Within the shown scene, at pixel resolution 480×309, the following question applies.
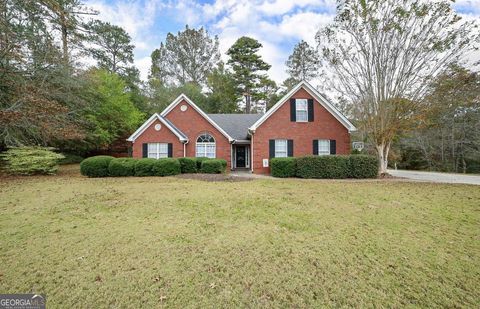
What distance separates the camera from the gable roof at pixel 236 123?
61.8 feet

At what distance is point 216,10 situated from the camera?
1573 centimetres

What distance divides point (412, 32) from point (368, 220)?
13208mm

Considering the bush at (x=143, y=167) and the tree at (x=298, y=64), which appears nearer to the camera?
the bush at (x=143, y=167)

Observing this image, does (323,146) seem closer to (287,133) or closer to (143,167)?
(287,133)

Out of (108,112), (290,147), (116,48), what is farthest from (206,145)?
(116,48)

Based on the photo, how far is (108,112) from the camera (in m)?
22.3

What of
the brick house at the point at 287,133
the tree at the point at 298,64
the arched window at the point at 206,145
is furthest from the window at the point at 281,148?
the tree at the point at 298,64

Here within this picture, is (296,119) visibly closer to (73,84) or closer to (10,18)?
(73,84)

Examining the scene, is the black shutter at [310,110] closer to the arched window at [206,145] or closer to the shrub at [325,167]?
the shrub at [325,167]

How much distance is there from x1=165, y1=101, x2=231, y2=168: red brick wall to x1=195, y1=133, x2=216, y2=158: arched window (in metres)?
0.29

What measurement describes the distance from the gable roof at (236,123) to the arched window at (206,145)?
2.09 m

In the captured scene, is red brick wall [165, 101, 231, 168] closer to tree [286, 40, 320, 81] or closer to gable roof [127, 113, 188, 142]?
gable roof [127, 113, 188, 142]

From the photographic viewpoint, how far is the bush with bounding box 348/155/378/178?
512 inches

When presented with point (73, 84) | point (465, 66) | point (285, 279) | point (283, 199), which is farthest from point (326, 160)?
point (73, 84)
